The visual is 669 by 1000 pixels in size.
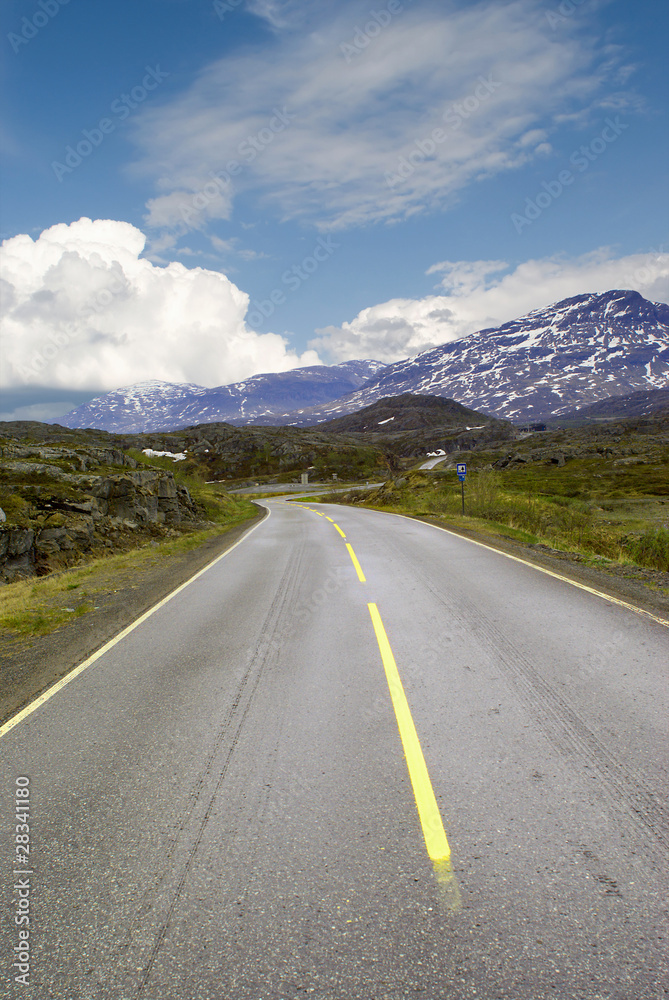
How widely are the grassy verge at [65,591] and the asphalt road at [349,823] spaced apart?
3.01 metres

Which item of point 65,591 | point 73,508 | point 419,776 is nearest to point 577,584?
point 419,776

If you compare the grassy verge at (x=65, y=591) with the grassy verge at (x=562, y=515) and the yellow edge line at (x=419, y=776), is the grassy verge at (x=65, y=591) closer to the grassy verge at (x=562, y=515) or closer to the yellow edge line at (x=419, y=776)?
the yellow edge line at (x=419, y=776)

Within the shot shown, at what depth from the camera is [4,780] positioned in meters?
3.97

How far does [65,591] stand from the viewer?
37.2ft

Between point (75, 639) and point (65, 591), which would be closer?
point (75, 639)

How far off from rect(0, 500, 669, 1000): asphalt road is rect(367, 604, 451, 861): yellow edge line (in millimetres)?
20

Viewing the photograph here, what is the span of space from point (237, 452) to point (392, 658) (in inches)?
5137

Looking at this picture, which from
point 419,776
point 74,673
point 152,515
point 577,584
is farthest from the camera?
point 152,515

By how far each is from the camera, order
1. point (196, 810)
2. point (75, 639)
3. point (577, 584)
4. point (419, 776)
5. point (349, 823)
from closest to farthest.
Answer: point (349, 823) → point (196, 810) → point (419, 776) → point (75, 639) → point (577, 584)

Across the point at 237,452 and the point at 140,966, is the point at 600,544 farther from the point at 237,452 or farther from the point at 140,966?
the point at 237,452

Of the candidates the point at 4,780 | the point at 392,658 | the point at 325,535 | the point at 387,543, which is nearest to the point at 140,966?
the point at 4,780

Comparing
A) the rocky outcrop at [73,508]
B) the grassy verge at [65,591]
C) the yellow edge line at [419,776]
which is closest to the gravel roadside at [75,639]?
the grassy verge at [65,591]

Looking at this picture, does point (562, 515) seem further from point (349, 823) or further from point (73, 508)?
point (349, 823)

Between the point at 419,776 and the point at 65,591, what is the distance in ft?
33.3
